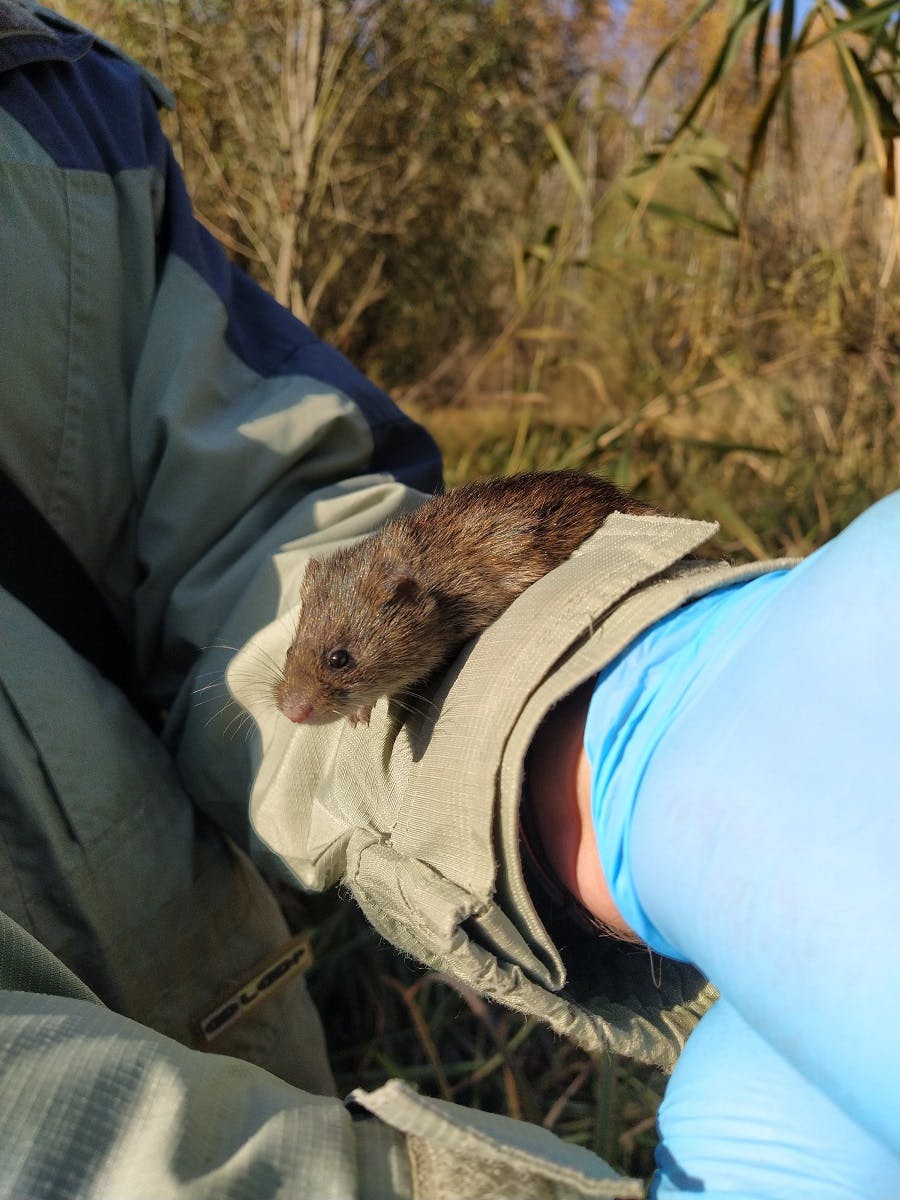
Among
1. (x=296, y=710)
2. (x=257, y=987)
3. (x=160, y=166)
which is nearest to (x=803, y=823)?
(x=296, y=710)

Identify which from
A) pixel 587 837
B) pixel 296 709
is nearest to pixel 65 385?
pixel 296 709

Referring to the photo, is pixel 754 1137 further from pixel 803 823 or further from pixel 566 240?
pixel 566 240

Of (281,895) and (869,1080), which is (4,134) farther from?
(281,895)

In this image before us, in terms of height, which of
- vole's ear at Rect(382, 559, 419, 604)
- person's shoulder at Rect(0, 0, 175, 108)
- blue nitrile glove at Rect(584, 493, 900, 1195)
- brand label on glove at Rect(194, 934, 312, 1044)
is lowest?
brand label on glove at Rect(194, 934, 312, 1044)

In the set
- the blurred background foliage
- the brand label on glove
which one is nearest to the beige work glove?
the brand label on glove

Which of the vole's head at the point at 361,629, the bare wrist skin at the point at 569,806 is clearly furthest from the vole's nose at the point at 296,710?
the bare wrist skin at the point at 569,806

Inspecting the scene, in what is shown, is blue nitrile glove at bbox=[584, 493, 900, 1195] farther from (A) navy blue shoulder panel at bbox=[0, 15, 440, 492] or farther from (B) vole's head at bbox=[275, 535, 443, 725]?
(A) navy blue shoulder panel at bbox=[0, 15, 440, 492]

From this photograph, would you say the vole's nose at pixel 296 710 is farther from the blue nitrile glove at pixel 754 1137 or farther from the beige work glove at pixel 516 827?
the blue nitrile glove at pixel 754 1137
